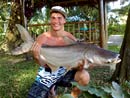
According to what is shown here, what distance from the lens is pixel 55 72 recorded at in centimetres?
438

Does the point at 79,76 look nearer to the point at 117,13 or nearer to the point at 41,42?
the point at 41,42

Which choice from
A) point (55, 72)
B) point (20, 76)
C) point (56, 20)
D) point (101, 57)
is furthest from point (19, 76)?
point (101, 57)

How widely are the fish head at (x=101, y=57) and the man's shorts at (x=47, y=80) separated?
78 cm

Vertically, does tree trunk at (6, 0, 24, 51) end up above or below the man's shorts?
above

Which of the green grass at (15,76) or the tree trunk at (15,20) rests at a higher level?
the tree trunk at (15,20)

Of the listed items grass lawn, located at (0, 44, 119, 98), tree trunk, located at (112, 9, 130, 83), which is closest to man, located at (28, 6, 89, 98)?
grass lawn, located at (0, 44, 119, 98)

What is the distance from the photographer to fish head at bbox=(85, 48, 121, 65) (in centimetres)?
359

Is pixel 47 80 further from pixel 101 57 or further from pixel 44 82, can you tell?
pixel 101 57

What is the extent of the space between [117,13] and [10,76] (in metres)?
15.3

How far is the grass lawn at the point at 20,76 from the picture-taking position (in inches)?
238

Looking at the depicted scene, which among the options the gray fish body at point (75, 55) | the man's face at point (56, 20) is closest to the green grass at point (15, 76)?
the man's face at point (56, 20)

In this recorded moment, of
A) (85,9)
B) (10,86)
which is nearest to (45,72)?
(10,86)

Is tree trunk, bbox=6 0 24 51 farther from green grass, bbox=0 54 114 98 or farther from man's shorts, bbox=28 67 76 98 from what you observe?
man's shorts, bbox=28 67 76 98

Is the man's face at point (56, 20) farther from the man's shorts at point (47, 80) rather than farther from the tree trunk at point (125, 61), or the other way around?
the tree trunk at point (125, 61)
